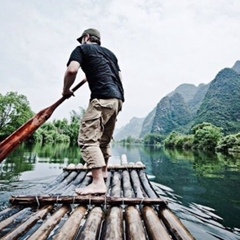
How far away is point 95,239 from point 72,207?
3.50 ft

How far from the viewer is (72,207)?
287 cm

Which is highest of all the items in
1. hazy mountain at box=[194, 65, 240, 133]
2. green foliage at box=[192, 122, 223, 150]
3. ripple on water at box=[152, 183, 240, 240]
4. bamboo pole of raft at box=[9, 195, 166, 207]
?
hazy mountain at box=[194, 65, 240, 133]

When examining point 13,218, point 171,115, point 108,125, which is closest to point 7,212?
point 13,218

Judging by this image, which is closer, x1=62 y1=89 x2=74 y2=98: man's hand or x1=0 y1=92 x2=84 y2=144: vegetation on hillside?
x1=62 y1=89 x2=74 y2=98: man's hand

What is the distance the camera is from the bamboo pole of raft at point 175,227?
1.95 metres

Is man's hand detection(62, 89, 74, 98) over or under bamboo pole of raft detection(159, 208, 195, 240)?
over

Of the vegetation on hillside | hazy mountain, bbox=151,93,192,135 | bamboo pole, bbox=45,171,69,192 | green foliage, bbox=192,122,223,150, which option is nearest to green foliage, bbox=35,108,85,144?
the vegetation on hillside

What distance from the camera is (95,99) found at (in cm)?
317

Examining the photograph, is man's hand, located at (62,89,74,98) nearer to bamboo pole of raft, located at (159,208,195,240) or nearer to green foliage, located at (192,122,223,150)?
bamboo pole of raft, located at (159,208,195,240)

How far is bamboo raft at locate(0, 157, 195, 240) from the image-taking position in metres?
1.97

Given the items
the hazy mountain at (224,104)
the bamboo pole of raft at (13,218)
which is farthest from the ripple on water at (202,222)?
the hazy mountain at (224,104)

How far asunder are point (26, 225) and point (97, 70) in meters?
1.94

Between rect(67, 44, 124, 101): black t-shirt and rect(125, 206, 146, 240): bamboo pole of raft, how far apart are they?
1421mm

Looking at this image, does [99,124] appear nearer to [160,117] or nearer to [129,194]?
[129,194]
